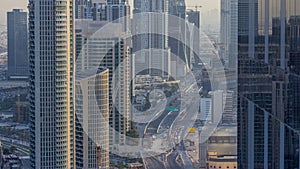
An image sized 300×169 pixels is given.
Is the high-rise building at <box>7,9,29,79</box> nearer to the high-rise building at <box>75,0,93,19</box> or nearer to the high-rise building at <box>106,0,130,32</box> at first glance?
the high-rise building at <box>75,0,93,19</box>

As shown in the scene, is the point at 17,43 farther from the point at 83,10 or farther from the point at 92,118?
the point at 92,118

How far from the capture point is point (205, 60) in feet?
12.9

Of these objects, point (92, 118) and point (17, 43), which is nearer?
point (92, 118)

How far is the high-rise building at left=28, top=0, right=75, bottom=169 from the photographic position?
4395 millimetres

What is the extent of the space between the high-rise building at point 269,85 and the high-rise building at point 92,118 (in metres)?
2.69

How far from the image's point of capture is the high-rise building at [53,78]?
14.4ft

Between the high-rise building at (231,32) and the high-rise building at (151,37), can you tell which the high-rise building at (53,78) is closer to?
the high-rise building at (151,37)

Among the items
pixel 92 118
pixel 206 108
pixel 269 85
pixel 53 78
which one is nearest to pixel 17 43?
pixel 53 78

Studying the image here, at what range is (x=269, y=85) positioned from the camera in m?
1.12

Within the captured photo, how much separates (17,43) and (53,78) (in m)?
1.02

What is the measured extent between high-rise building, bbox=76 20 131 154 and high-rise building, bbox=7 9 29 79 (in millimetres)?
593

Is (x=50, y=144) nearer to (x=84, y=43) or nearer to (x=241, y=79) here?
(x=84, y=43)

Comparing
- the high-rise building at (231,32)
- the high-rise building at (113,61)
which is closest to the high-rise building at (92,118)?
the high-rise building at (113,61)

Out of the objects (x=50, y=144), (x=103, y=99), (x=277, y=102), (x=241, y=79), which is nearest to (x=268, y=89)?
(x=277, y=102)
